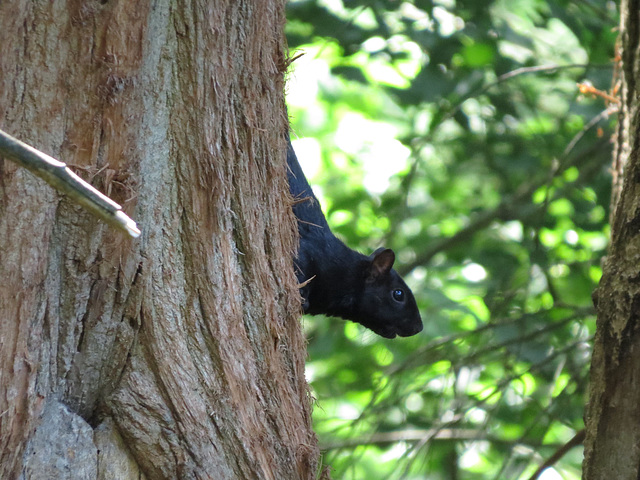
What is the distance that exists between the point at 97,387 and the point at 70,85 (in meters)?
0.69

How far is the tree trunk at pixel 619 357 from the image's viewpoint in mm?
1791

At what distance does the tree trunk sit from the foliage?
1232 millimetres

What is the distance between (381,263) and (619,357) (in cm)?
214

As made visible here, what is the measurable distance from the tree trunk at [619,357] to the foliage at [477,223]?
123 centimetres

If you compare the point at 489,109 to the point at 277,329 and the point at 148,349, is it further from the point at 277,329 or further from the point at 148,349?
the point at 148,349

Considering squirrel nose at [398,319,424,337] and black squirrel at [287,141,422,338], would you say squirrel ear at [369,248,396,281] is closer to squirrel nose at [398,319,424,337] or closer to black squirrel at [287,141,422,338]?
black squirrel at [287,141,422,338]

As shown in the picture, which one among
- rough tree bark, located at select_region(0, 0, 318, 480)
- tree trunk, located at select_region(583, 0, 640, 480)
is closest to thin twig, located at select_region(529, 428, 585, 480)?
tree trunk, located at select_region(583, 0, 640, 480)

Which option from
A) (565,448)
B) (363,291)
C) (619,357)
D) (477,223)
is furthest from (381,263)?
(619,357)

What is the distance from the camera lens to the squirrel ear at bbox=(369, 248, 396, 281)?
151 inches

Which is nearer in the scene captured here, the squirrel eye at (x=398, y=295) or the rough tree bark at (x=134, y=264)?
the rough tree bark at (x=134, y=264)

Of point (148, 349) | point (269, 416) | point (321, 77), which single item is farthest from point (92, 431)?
point (321, 77)

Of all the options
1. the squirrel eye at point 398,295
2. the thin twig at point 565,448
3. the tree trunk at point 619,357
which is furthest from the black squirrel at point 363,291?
the tree trunk at point 619,357

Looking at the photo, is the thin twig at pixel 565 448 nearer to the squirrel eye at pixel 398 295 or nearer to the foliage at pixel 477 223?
the foliage at pixel 477 223

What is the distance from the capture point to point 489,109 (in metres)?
4.94
